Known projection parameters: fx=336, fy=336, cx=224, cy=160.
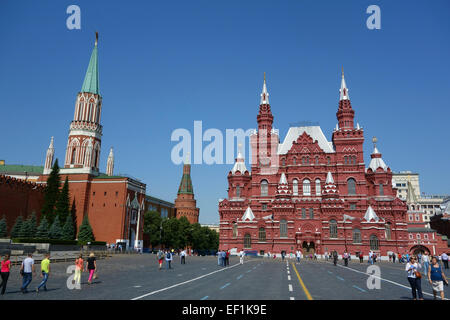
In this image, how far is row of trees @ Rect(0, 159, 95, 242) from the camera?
53922mm

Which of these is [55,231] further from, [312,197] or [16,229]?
[312,197]

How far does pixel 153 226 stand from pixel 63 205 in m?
22.6

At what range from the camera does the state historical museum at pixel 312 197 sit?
2505 inches

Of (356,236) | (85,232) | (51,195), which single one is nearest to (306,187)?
(356,236)

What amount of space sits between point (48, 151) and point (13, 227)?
25.9 m

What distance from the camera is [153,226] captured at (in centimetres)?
7975

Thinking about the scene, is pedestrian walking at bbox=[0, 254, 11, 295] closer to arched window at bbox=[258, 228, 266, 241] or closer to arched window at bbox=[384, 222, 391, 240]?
arched window at bbox=[258, 228, 266, 241]

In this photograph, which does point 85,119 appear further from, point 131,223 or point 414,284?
point 414,284

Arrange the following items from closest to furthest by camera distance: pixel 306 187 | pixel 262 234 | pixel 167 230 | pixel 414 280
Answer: pixel 414 280
pixel 262 234
pixel 306 187
pixel 167 230

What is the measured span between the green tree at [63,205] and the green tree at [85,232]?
347 centimetres

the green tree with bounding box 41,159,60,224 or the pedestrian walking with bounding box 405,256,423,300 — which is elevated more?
the green tree with bounding box 41,159,60,224

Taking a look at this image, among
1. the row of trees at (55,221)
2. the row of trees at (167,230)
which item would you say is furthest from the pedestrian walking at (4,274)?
the row of trees at (167,230)

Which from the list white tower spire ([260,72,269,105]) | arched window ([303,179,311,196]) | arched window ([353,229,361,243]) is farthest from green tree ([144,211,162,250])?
arched window ([353,229,361,243])

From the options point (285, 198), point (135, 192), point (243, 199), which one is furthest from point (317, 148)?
point (135, 192)
